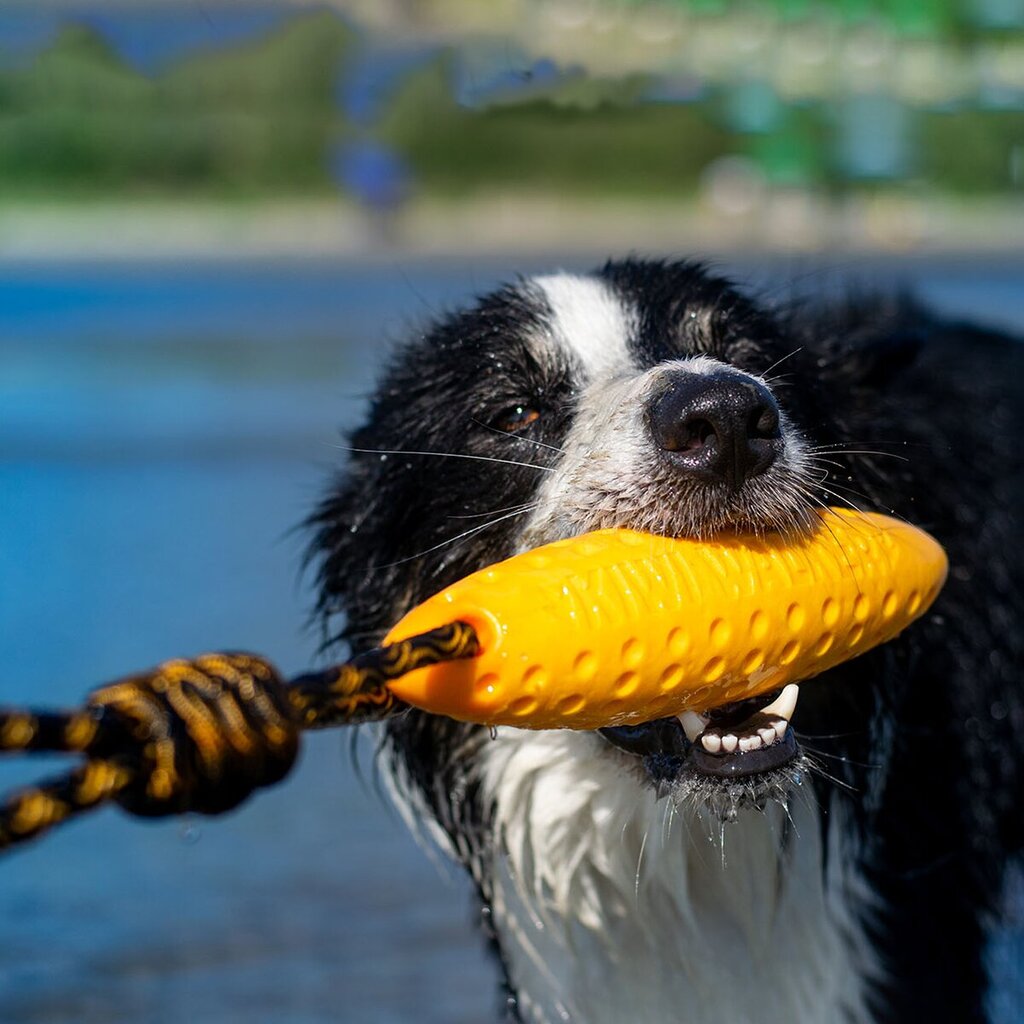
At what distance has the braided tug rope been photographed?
1657mm

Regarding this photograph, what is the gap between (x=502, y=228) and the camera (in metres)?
27.4

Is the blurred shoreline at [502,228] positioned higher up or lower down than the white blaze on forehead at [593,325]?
higher up

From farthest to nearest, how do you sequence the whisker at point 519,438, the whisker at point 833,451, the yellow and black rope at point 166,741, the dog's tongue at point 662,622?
1. the whisker at point 519,438
2. the whisker at point 833,451
3. the dog's tongue at point 662,622
4. the yellow and black rope at point 166,741

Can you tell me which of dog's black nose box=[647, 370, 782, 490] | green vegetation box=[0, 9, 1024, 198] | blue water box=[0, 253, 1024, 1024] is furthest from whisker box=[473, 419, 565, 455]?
green vegetation box=[0, 9, 1024, 198]

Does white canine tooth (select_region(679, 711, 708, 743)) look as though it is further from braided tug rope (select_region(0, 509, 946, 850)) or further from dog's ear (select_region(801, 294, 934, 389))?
dog's ear (select_region(801, 294, 934, 389))

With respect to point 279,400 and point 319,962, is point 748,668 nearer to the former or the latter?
point 319,962

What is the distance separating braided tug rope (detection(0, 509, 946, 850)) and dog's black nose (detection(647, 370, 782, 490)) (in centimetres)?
13

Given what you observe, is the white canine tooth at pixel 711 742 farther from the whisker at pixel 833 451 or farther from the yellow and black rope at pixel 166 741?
the yellow and black rope at pixel 166 741

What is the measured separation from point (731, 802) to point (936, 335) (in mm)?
2109

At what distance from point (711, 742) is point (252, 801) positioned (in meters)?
2.82

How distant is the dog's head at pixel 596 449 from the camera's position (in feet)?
8.42

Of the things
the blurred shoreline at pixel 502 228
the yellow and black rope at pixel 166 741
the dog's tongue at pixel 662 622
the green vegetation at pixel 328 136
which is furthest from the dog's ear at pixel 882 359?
the blurred shoreline at pixel 502 228

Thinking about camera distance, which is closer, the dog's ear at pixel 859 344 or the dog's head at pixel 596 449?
the dog's head at pixel 596 449

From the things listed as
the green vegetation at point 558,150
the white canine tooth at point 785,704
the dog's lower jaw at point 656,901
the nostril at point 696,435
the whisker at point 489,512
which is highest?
the green vegetation at point 558,150
